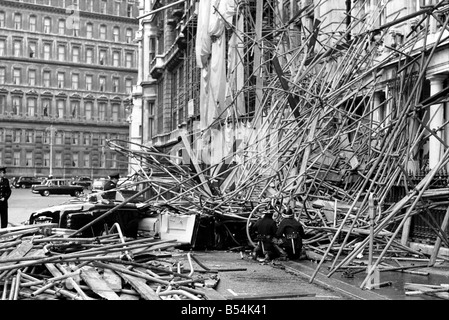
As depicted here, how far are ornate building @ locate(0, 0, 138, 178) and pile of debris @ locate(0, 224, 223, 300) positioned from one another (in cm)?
8181

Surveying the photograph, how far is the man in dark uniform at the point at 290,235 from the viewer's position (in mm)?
13445

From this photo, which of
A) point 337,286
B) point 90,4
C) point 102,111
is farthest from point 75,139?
point 337,286

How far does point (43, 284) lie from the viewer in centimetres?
934

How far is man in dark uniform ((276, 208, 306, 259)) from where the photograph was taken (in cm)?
1345

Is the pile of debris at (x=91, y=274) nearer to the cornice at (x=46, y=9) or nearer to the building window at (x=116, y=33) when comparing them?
the cornice at (x=46, y=9)

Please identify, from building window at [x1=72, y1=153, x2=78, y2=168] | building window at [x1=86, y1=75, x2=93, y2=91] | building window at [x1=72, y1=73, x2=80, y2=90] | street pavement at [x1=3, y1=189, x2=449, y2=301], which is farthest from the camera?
building window at [x1=86, y1=75, x2=93, y2=91]

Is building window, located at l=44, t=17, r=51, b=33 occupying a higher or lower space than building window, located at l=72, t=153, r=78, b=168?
higher

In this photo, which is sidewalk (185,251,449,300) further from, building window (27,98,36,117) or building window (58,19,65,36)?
building window (27,98,36,117)

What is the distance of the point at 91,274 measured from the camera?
973 centimetres

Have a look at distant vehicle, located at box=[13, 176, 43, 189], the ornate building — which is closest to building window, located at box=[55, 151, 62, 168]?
the ornate building

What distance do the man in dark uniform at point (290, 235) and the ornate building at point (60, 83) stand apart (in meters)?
80.6

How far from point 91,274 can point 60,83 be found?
91.9 m

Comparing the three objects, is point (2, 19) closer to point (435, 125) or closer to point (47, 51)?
point (47, 51)

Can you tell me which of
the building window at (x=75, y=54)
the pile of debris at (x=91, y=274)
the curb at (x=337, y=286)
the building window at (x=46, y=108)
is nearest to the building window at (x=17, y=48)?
the building window at (x=75, y=54)
